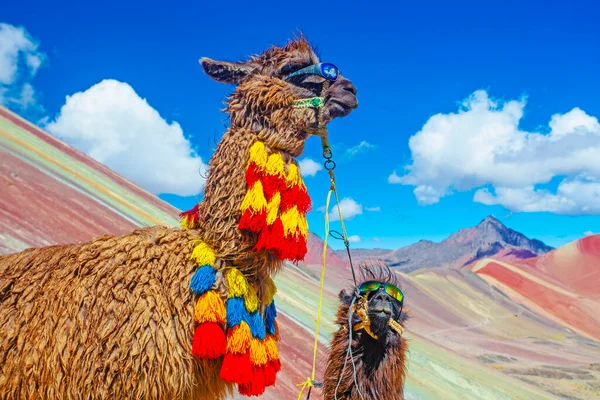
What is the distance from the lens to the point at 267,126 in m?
2.72

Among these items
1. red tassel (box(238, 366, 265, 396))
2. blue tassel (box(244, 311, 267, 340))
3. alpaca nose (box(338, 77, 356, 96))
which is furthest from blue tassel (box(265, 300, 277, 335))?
alpaca nose (box(338, 77, 356, 96))

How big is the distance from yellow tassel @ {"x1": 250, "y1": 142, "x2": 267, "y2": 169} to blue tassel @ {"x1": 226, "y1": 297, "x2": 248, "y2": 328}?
698 mm

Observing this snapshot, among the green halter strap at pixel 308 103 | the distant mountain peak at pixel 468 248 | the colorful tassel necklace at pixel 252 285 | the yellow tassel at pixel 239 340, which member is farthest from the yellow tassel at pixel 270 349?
the distant mountain peak at pixel 468 248

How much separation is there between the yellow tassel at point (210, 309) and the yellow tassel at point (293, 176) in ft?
2.28

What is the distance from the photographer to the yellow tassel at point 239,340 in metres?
2.44

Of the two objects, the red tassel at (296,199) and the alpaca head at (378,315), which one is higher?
the red tassel at (296,199)

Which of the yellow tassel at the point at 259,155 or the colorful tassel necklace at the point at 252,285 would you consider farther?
the yellow tassel at the point at 259,155

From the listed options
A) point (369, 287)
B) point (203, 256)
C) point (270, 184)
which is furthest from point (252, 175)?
point (369, 287)

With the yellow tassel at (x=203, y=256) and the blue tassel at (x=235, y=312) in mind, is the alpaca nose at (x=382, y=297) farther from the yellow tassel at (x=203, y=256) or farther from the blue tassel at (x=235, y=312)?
the yellow tassel at (x=203, y=256)

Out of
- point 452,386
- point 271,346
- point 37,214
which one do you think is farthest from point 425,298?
point 271,346

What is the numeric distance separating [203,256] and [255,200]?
0.39m

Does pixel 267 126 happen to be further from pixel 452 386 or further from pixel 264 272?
pixel 452 386

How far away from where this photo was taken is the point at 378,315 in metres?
3.21

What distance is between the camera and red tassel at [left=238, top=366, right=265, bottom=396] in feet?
8.18
